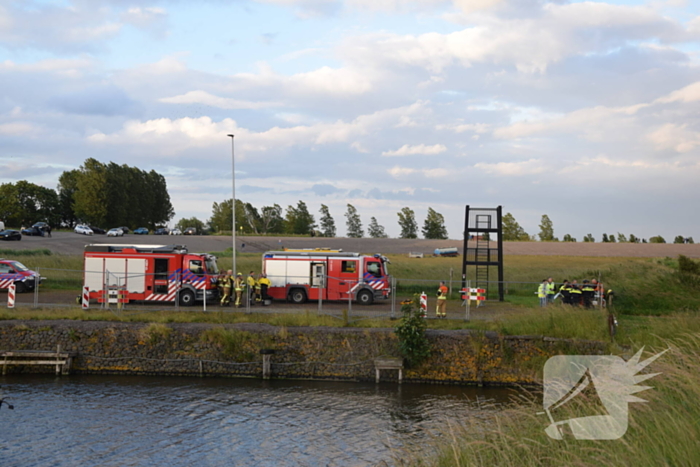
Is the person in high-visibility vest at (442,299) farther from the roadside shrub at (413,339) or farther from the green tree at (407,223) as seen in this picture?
the green tree at (407,223)

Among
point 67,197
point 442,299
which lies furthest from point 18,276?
point 67,197

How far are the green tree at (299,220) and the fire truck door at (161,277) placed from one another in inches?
3831

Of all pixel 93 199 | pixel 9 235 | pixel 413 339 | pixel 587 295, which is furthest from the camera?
pixel 93 199

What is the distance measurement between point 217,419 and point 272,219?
11843 centimetres

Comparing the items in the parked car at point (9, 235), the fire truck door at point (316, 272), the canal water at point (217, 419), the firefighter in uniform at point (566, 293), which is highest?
the parked car at point (9, 235)

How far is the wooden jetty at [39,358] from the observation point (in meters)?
21.4

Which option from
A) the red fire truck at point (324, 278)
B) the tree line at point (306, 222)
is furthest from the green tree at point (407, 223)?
the red fire truck at point (324, 278)

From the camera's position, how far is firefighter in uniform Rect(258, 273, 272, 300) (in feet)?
96.3

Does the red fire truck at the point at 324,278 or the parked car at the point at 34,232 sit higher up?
the parked car at the point at 34,232

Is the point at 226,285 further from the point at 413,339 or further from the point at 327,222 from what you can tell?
the point at 327,222

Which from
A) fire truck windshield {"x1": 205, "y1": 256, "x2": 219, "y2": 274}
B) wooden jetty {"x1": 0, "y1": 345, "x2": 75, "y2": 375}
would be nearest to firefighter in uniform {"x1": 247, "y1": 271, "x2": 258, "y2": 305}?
fire truck windshield {"x1": 205, "y1": 256, "x2": 219, "y2": 274}

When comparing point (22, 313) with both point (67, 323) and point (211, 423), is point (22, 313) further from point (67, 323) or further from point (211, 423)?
point (211, 423)

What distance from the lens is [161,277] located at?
2895 centimetres

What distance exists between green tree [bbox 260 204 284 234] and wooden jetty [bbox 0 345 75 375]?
4295 inches
